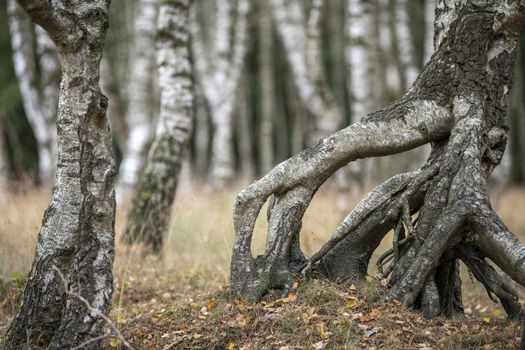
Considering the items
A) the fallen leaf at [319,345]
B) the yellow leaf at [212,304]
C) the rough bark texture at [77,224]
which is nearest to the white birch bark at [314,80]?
the yellow leaf at [212,304]

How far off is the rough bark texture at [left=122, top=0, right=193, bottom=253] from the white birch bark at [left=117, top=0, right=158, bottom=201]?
40.1 inches

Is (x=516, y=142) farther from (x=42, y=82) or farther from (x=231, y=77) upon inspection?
(x=42, y=82)

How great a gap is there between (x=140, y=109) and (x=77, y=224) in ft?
18.1

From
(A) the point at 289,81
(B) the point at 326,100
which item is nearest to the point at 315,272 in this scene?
(B) the point at 326,100

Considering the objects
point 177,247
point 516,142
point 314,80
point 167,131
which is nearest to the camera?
point 167,131

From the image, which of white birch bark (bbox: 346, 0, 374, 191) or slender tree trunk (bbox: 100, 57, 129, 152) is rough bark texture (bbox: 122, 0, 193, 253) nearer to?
white birch bark (bbox: 346, 0, 374, 191)

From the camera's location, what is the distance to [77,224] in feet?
13.1

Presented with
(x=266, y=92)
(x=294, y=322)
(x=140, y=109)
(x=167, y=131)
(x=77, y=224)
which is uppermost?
(x=266, y=92)

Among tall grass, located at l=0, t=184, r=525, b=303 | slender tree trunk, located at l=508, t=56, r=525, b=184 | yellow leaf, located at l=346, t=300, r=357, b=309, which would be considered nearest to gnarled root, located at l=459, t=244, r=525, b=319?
yellow leaf, located at l=346, t=300, r=357, b=309

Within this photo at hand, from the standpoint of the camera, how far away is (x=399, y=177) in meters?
5.13

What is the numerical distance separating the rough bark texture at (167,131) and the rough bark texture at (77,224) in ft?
11.5

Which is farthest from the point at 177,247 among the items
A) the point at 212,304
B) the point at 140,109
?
Result: the point at 212,304

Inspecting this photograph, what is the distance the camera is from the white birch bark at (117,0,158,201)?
905 cm

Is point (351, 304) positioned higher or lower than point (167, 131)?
lower
